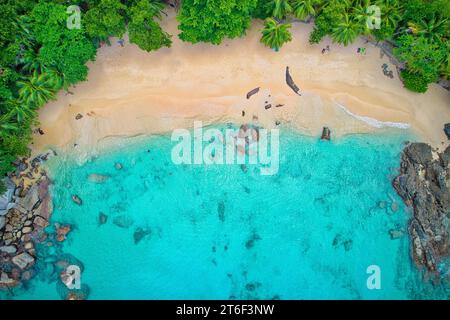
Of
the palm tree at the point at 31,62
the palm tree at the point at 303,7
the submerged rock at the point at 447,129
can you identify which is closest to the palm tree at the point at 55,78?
the palm tree at the point at 31,62

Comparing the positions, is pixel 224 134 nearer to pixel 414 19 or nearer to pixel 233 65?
pixel 233 65

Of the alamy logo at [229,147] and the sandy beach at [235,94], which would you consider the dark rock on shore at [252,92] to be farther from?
the alamy logo at [229,147]

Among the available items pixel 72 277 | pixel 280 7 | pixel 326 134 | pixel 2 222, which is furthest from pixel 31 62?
pixel 326 134

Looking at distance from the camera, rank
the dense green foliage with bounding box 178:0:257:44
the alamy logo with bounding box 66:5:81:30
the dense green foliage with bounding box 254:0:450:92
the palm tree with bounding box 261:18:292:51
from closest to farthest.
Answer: the dense green foliage with bounding box 178:0:257:44 < the alamy logo with bounding box 66:5:81:30 < the dense green foliage with bounding box 254:0:450:92 < the palm tree with bounding box 261:18:292:51

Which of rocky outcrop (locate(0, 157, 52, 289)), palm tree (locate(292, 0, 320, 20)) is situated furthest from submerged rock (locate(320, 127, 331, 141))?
rocky outcrop (locate(0, 157, 52, 289))

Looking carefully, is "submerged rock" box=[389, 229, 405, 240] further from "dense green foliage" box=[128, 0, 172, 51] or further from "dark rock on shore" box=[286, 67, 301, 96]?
"dense green foliage" box=[128, 0, 172, 51]
